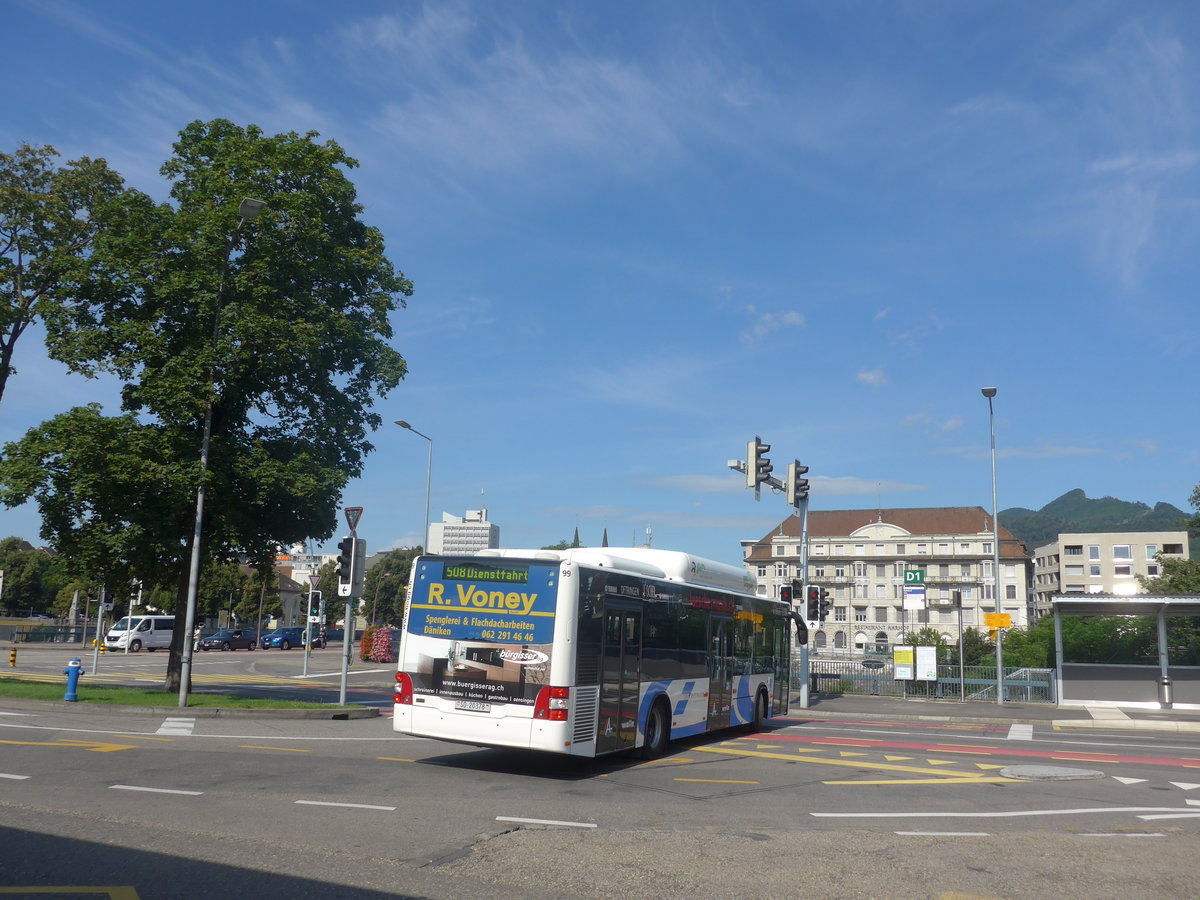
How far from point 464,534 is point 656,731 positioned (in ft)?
437

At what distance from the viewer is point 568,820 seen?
30.4 ft

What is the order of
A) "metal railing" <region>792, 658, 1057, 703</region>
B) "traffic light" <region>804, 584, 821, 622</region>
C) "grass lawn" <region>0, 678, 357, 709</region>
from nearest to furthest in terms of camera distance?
"grass lawn" <region>0, 678, 357, 709</region> → "traffic light" <region>804, 584, 821, 622</region> → "metal railing" <region>792, 658, 1057, 703</region>

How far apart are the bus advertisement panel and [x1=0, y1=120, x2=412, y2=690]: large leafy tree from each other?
9.62m

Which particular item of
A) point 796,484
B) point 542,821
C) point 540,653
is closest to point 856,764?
point 540,653

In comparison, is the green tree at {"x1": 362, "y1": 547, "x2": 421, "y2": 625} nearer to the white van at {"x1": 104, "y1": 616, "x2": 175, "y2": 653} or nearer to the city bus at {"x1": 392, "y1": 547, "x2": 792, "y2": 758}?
the white van at {"x1": 104, "y1": 616, "x2": 175, "y2": 653}

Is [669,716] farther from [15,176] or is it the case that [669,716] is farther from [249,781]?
[15,176]

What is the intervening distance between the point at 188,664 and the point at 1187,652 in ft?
96.2

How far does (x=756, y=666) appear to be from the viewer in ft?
65.4

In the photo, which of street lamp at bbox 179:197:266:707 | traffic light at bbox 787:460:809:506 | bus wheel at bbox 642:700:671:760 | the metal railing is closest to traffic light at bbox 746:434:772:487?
traffic light at bbox 787:460:809:506

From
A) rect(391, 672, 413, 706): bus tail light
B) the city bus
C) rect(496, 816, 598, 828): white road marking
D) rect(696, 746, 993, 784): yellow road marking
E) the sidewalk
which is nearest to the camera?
rect(496, 816, 598, 828): white road marking

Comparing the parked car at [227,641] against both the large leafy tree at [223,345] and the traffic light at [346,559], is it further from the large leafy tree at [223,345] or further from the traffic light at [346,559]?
the traffic light at [346,559]

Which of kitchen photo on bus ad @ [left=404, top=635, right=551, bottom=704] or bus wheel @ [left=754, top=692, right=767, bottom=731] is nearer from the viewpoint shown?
kitchen photo on bus ad @ [left=404, top=635, right=551, bottom=704]

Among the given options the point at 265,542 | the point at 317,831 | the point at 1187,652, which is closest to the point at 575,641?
the point at 317,831

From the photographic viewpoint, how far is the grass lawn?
20156mm
